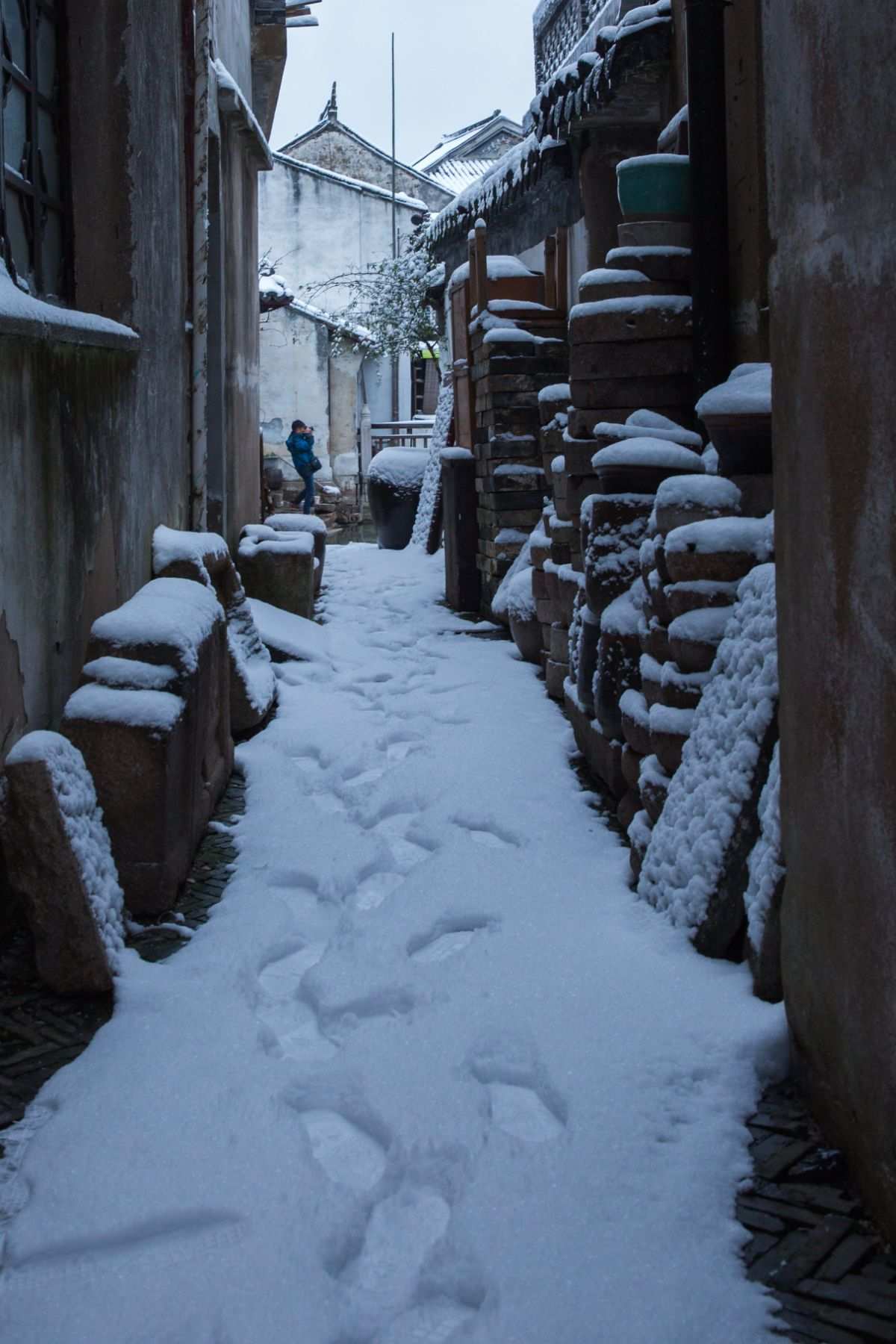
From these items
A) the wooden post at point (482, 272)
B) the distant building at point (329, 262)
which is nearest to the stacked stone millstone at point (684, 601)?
the wooden post at point (482, 272)

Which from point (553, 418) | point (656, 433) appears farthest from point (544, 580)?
point (656, 433)

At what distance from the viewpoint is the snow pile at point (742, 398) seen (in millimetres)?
3203

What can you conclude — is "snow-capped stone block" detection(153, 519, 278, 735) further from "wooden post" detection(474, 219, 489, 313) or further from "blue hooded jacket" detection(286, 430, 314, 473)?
"blue hooded jacket" detection(286, 430, 314, 473)

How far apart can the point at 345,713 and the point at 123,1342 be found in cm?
383

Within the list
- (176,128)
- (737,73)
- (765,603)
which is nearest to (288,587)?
(176,128)

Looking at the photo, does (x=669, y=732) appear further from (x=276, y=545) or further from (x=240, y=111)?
(x=240, y=111)

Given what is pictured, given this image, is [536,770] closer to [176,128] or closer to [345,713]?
[345,713]

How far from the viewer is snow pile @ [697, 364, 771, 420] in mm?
3203

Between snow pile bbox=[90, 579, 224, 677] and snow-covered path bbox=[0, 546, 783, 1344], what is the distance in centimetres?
62

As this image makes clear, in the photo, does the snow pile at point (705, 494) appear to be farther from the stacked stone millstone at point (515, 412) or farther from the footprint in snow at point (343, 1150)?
the stacked stone millstone at point (515, 412)

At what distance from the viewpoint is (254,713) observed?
5.11 m

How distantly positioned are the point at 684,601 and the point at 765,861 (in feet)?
2.88

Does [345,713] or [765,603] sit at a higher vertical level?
[765,603]

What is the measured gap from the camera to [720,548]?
3174mm
